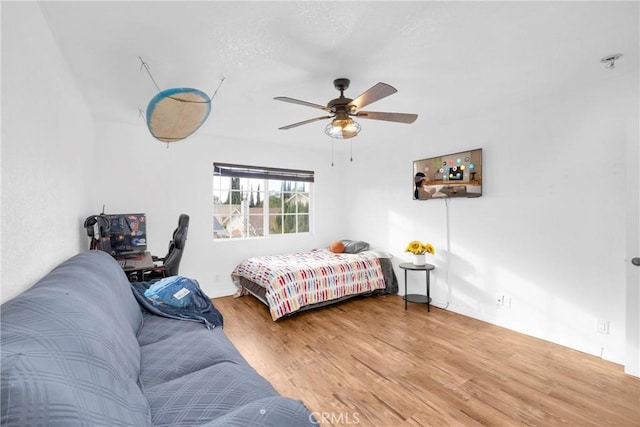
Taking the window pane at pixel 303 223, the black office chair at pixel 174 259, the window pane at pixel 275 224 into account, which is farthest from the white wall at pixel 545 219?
the black office chair at pixel 174 259

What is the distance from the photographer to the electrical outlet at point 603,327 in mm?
2490

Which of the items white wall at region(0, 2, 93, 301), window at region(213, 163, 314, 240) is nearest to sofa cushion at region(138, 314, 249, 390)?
white wall at region(0, 2, 93, 301)

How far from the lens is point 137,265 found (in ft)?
9.19

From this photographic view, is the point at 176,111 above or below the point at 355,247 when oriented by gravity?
above

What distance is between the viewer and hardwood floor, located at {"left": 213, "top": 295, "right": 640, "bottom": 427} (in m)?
1.83

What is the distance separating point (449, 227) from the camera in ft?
12.2

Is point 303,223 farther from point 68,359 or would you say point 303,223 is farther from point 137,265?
point 68,359

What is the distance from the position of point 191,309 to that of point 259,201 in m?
2.69

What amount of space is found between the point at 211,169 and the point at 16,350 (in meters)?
3.77

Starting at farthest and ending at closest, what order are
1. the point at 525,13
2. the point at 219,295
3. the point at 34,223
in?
the point at 219,295
the point at 525,13
the point at 34,223

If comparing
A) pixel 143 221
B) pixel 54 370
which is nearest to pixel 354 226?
pixel 143 221

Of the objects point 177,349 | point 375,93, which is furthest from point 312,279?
point 375,93

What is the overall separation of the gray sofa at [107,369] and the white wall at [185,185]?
211cm

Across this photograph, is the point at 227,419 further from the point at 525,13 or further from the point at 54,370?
the point at 525,13
